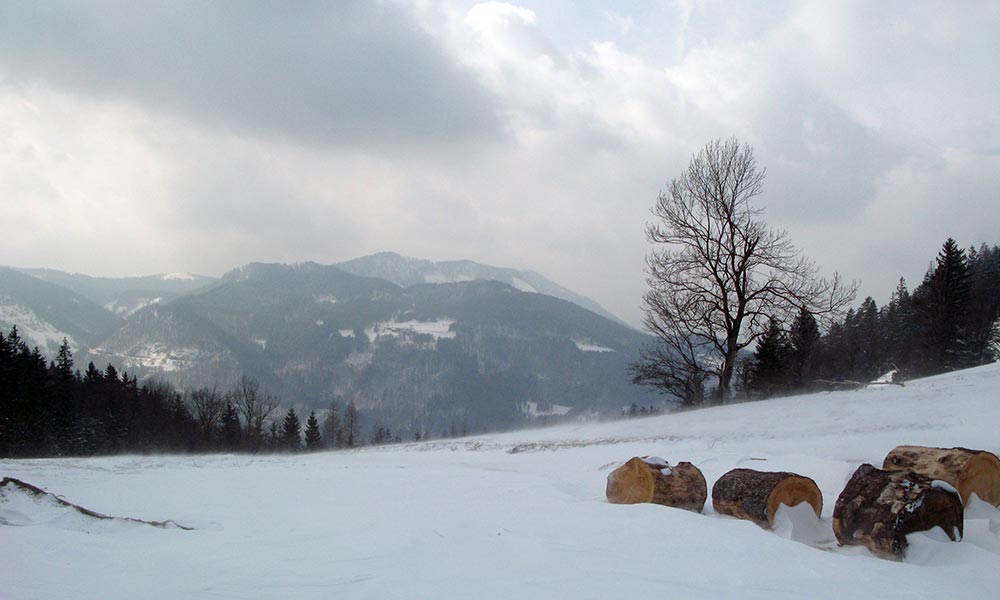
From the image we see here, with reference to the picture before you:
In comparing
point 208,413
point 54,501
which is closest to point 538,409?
point 208,413

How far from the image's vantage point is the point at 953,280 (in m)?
48.6

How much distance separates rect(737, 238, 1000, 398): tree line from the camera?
142ft

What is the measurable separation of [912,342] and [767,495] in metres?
63.6

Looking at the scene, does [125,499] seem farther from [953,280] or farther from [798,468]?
[953,280]

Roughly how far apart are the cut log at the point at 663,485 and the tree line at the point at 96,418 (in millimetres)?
45221

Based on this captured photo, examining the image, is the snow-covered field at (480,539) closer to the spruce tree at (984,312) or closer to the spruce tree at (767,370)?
the spruce tree at (767,370)

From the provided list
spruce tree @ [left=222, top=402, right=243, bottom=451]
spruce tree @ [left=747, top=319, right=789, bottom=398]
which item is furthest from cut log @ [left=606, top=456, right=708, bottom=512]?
spruce tree @ [left=222, top=402, right=243, bottom=451]

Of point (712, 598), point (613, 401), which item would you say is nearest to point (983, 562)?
point (712, 598)

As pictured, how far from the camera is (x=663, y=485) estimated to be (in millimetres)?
7844

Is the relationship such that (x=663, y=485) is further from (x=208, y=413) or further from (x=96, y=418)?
(x=208, y=413)

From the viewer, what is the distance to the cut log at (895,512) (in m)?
5.89

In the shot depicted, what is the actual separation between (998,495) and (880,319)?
3316 inches

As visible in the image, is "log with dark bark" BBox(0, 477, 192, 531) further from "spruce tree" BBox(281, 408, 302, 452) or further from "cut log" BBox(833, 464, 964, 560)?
"spruce tree" BBox(281, 408, 302, 452)

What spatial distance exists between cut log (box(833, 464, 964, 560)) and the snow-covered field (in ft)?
0.63
